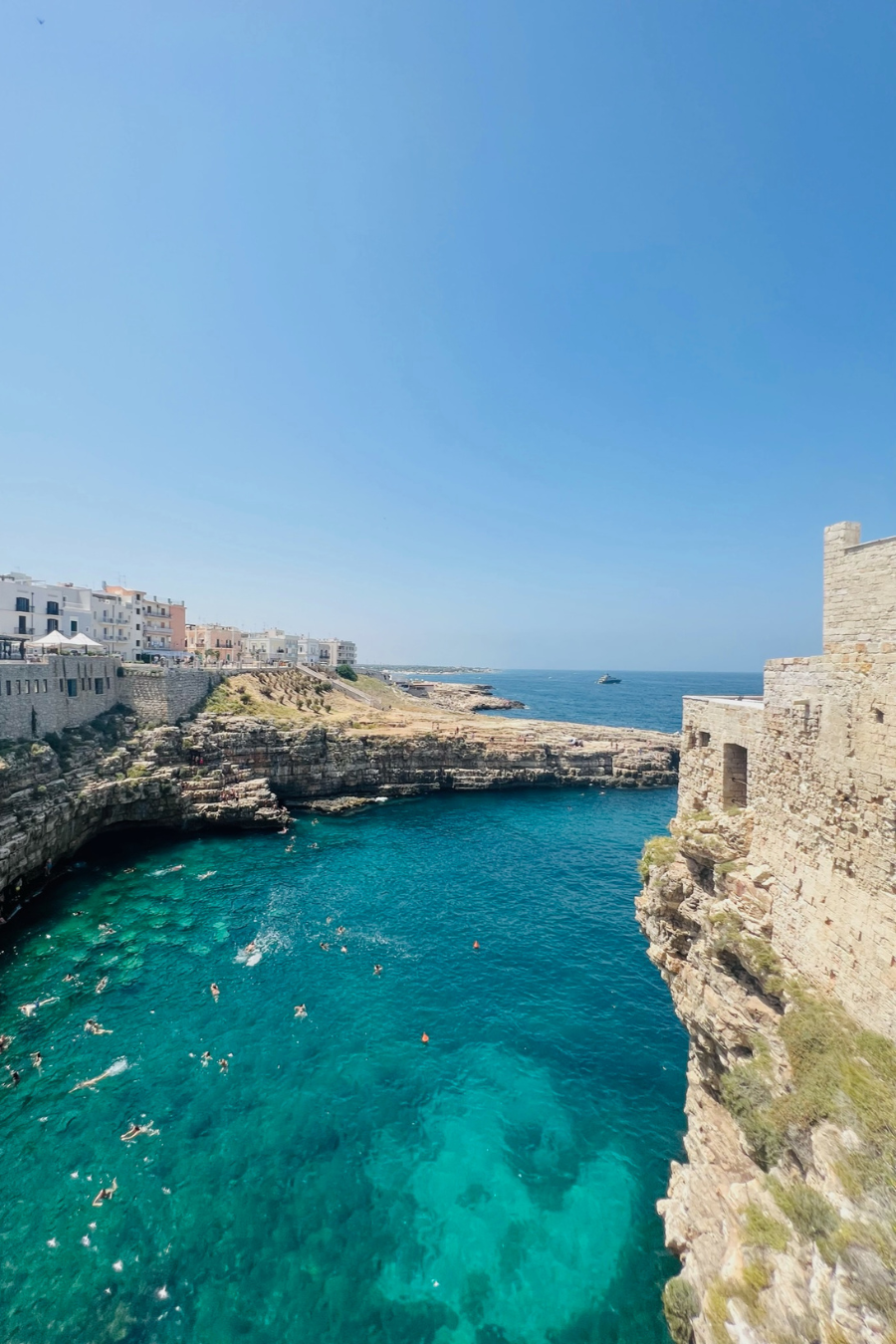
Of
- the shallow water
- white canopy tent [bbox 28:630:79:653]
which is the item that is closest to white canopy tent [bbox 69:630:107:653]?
white canopy tent [bbox 28:630:79:653]

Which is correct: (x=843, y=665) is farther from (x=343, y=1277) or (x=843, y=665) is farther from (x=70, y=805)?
(x=70, y=805)

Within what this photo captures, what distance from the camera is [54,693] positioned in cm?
4016

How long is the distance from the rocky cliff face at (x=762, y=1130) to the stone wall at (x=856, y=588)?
5086mm

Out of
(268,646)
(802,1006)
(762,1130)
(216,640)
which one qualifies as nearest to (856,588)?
(802,1006)

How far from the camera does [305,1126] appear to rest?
1750 cm

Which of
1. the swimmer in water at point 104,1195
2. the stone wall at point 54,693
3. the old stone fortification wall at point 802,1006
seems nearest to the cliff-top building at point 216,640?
the stone wall at point 54,693

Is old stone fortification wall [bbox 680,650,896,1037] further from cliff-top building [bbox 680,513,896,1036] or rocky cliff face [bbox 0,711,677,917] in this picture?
rocky cliff face [bbox 0,711,677,917]

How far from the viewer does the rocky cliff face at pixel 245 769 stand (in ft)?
111

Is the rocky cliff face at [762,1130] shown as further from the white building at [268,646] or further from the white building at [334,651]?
the white building at [334,651]

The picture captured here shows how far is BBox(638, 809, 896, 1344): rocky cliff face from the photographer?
279 inches

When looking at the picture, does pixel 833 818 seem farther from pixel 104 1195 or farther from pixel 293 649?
pixel 293 649

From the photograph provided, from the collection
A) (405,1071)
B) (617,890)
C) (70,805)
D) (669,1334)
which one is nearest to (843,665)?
(669,1334)

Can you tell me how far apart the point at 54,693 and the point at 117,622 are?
35.7 m

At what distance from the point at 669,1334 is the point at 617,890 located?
24.5 m
